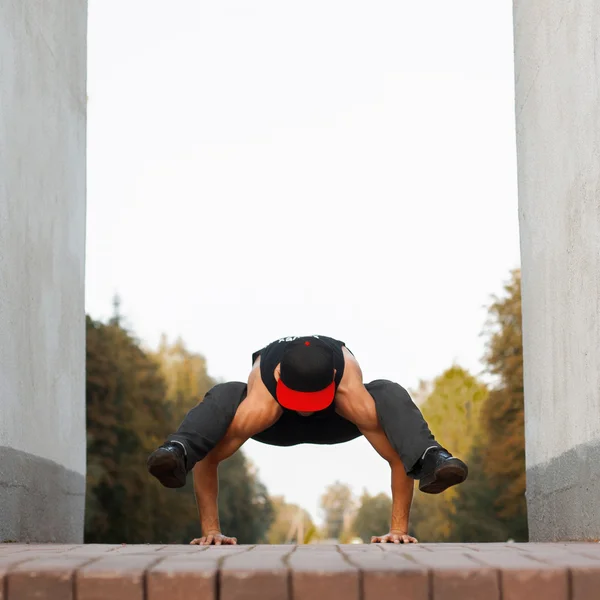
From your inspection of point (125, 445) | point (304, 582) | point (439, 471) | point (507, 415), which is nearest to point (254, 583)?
point (304, 582)

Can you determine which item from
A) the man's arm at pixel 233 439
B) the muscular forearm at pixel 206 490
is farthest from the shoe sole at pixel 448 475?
the muscular forearm at pixel 206 490

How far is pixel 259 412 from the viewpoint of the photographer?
5.19m

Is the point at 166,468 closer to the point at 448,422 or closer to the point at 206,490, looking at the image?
the point at 206,490

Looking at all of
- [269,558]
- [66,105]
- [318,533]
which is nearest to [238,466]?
[66,105]

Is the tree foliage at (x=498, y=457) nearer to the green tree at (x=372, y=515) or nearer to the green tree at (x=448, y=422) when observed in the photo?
the green tree at (x=448, y=422)

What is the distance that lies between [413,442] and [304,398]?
1.71 feet

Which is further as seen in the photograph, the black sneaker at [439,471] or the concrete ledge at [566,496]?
the concrete ledge at [566,496]

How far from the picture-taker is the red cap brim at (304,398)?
16.4 ft

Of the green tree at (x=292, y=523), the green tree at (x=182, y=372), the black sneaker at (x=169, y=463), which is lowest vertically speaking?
the green tree at (x=292, y=523)

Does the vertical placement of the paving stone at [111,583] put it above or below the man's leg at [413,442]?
below

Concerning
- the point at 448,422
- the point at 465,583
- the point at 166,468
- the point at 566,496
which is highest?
the point at 448,422

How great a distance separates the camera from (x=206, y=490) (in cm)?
536

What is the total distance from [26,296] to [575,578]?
3.52 meters

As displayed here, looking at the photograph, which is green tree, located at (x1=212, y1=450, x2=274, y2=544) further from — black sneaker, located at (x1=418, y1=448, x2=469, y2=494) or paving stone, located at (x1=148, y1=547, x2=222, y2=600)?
paving stone, located at (x1=148, y1=547, x2=222, y2=600)
